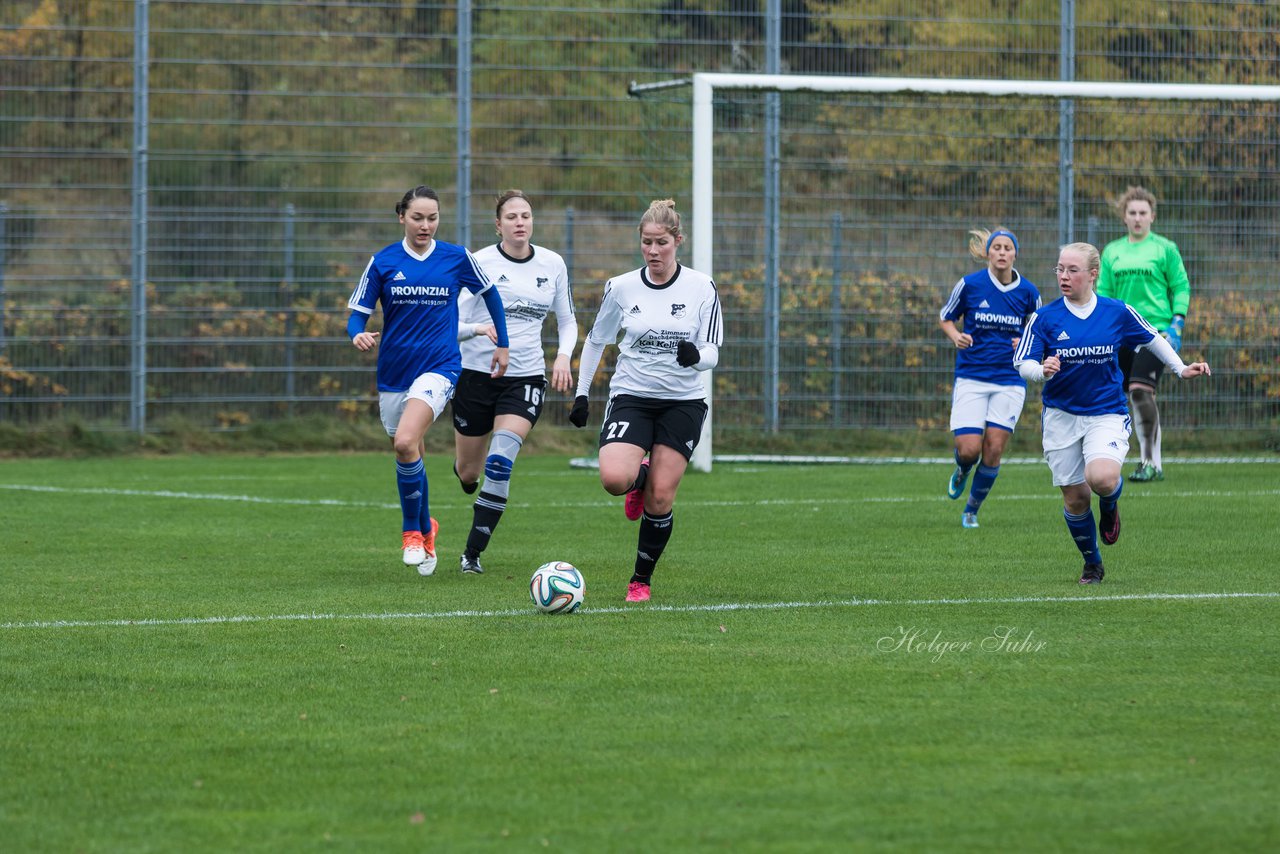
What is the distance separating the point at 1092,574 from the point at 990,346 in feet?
10.6

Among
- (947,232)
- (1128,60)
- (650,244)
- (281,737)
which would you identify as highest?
(1128,60)

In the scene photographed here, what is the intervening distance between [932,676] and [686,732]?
1.17 meters

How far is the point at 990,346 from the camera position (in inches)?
437

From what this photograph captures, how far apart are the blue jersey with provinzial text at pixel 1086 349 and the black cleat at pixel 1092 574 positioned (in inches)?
29.6

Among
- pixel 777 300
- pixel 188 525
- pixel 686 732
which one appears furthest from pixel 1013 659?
pixel 777 300

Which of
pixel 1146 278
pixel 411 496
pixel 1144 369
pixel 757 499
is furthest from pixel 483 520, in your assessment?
pixel 1144 369

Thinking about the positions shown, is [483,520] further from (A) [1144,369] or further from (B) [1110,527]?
(A) [1144,369]

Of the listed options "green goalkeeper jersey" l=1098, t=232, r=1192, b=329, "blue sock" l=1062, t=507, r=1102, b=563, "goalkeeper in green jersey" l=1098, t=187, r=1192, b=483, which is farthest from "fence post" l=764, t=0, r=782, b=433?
"blue sock" l=1062, t=507, r=1102, b=563

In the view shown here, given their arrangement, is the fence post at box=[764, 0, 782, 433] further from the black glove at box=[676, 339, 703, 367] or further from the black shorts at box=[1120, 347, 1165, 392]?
the black glove at box=[676, 339, 703, 367]

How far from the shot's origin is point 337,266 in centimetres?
1762

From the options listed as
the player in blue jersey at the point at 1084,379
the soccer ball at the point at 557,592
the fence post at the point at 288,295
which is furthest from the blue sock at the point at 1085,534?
the fence post at the point at 288,295

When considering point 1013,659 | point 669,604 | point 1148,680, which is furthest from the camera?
point 669,604

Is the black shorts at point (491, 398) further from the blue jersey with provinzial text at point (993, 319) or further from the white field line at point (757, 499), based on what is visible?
the blue jersey with provinzial text at point (993, 319)

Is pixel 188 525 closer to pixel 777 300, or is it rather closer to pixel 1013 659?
pixel 1013 659
